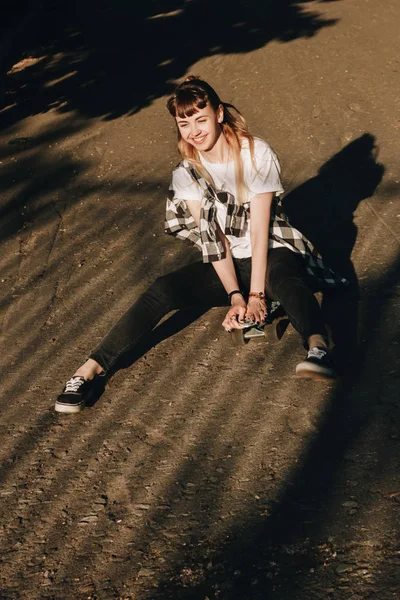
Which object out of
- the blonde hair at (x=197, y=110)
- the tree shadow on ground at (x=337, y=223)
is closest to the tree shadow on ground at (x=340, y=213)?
the tree shadow on ground at (x=337, y=223)

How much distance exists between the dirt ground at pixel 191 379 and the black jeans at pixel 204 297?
0.21 m

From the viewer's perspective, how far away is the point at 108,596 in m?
2.83

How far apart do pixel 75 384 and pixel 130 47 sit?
612cm

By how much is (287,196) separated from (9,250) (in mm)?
1798

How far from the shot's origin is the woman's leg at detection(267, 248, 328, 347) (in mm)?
3672

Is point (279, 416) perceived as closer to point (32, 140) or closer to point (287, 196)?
point (287, 196)

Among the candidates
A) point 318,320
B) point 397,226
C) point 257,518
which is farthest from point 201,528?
point 397,226

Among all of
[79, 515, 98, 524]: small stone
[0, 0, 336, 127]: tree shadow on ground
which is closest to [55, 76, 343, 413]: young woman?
[79, 515, 98, 524]: small stone

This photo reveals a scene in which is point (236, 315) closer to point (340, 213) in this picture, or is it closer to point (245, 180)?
point (245, 180)

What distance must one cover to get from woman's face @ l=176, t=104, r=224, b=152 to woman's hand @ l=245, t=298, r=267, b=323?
0.72 meters

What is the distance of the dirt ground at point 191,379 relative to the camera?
9.53 ft

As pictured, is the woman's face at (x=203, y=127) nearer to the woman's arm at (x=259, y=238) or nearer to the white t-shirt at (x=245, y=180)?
the white t-shirt at (x=245, y=180)

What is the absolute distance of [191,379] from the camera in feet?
13.1

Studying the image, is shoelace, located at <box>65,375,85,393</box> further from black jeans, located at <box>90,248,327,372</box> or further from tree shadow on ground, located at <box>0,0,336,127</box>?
tree shadow on ground, located at <box>0,0,336,127</box>
